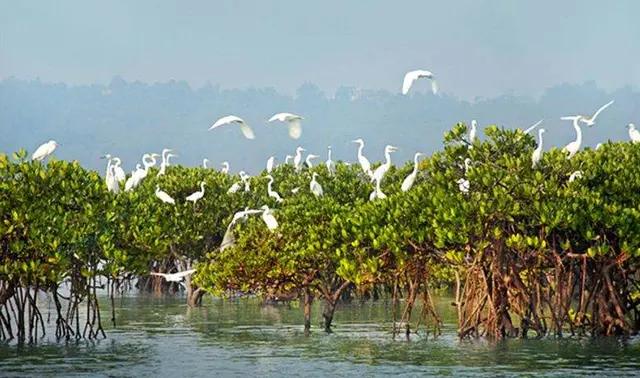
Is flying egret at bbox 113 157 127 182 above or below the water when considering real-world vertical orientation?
above

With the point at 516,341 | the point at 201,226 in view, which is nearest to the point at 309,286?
the point at 516,341

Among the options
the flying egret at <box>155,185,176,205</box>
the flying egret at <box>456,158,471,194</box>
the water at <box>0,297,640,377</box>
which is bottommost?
the water at <box>0,297,640,377</box>

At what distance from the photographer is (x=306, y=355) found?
25.3 meters

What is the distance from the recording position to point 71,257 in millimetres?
25766

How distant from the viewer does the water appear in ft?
74.2

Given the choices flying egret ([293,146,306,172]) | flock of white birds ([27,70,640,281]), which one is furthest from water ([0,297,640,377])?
Result: flying egret ([293,146,306,172])

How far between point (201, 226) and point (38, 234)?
20369mm

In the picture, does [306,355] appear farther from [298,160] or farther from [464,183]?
[298,160]

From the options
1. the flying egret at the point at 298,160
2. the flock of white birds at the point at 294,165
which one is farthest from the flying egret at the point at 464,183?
the flying egret at the point at 298,160

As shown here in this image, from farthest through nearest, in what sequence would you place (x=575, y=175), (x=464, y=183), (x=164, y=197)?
(x=164, y=197) → (x=464, y=183) → (x=575, y=175)

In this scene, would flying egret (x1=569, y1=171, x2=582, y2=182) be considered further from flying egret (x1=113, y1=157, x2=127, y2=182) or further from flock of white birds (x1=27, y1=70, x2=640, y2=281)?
flying egret (x1=113, y1=157, x2=127, y2=182)

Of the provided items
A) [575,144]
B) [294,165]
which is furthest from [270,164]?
[575,144]

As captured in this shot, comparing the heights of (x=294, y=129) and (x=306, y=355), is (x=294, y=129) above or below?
above

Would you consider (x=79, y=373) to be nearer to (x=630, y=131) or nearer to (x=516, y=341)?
(x=516, y=341)
